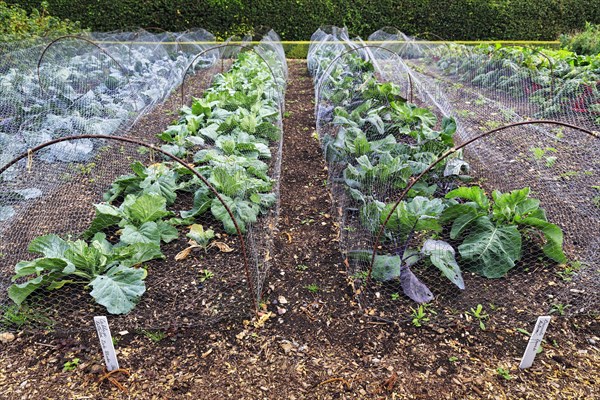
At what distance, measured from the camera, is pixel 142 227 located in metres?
3.26

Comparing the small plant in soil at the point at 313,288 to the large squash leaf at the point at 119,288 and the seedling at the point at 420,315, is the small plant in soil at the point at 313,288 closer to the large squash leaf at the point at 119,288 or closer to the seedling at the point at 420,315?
the seedling at the point at 420,315

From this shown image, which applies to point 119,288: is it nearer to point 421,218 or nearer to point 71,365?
point 71,365

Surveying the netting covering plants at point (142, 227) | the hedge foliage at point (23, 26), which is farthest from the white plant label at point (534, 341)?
the hedge foliage at point (23, 26)

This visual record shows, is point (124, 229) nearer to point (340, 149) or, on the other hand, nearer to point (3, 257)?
point (3, 257)

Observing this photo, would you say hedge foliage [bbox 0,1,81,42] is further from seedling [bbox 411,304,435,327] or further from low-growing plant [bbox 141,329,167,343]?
seedling [bbox 411,304,435,327]

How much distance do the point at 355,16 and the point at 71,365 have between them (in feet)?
41.7

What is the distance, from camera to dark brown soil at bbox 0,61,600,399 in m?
2.31

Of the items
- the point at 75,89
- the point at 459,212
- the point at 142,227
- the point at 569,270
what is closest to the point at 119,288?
the point at 142,227

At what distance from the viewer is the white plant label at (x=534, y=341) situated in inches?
89.2

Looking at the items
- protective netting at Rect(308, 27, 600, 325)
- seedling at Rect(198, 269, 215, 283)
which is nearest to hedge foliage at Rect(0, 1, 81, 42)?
protective netting at Rect(308, 27, 600, 325)

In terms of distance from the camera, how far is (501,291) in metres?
2.92

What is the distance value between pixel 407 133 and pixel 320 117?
4.57 feet

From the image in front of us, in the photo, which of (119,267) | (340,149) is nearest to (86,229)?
(119,267)

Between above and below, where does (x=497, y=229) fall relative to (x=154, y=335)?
above
